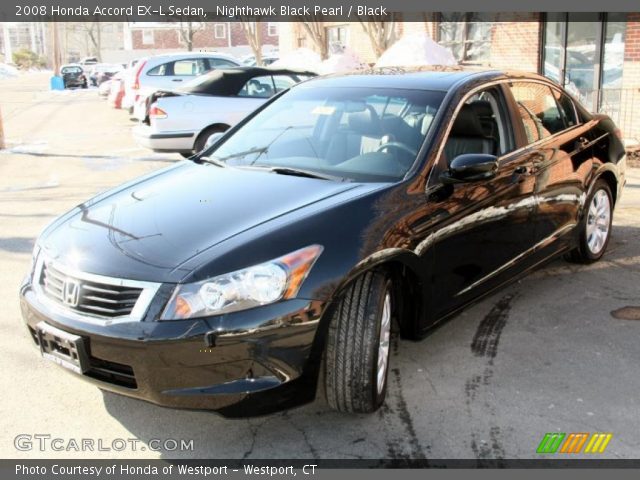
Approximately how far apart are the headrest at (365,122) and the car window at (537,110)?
1.09 m

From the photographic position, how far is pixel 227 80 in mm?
11578

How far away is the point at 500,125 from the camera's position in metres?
4.66

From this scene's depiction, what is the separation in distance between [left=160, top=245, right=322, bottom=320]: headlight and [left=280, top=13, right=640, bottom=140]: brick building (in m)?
9.16

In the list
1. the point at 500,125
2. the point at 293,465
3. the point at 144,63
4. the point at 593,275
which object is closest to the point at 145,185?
the point at 293,465

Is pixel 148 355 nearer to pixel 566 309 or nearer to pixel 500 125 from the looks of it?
pixel 500 125

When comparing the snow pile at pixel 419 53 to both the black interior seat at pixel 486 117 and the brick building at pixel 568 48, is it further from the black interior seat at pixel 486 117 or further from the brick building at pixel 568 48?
the black interior seat at pixel 486 117

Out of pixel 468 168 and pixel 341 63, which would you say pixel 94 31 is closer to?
pixel 341 63

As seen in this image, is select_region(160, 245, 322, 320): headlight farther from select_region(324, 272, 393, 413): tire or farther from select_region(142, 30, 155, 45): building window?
select_region(142, 30, 155, 45): building window

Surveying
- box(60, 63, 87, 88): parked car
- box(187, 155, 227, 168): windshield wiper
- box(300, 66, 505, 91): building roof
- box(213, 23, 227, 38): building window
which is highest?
box(213, 23, 227, 38): building window

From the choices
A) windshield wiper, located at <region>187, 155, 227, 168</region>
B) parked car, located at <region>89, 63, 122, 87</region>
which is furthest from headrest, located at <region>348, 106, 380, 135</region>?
parked car, located at <region>89, 63, 122, 87</region>

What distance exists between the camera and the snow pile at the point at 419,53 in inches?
608

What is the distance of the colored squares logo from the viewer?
3268 millimetres

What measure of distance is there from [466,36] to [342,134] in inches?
534

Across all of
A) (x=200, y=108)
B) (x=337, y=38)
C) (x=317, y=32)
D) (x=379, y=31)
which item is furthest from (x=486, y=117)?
(x=317, y=32)
